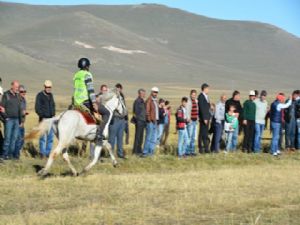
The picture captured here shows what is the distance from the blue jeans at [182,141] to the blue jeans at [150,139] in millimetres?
774

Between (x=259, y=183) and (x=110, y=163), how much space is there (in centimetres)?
440

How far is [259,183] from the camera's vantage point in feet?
48.0

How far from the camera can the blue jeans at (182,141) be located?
20.3m

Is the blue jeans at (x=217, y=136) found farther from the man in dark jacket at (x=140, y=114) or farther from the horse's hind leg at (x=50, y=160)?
the horse's hind leg at (x=50, y=160)

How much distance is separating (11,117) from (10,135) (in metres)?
0.46

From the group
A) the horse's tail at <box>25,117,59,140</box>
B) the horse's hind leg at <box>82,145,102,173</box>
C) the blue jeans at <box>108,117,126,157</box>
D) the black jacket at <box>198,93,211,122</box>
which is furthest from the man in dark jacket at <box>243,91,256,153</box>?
the horse's tail at <box>25,117,59,140</box>

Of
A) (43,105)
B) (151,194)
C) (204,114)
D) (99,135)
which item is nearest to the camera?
(151,194)

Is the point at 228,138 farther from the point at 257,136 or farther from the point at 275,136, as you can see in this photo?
the point at 275,136

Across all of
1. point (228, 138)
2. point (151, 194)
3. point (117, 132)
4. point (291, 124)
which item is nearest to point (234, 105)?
point (228, 138)

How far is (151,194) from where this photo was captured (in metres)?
12.9

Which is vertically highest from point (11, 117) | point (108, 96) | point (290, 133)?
point (108, 96)

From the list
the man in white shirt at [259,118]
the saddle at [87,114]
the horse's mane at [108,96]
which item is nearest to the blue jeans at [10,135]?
the saddle at [87,114]

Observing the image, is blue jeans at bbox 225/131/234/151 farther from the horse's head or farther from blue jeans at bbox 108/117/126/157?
the horse's head

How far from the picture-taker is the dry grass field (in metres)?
10.5
